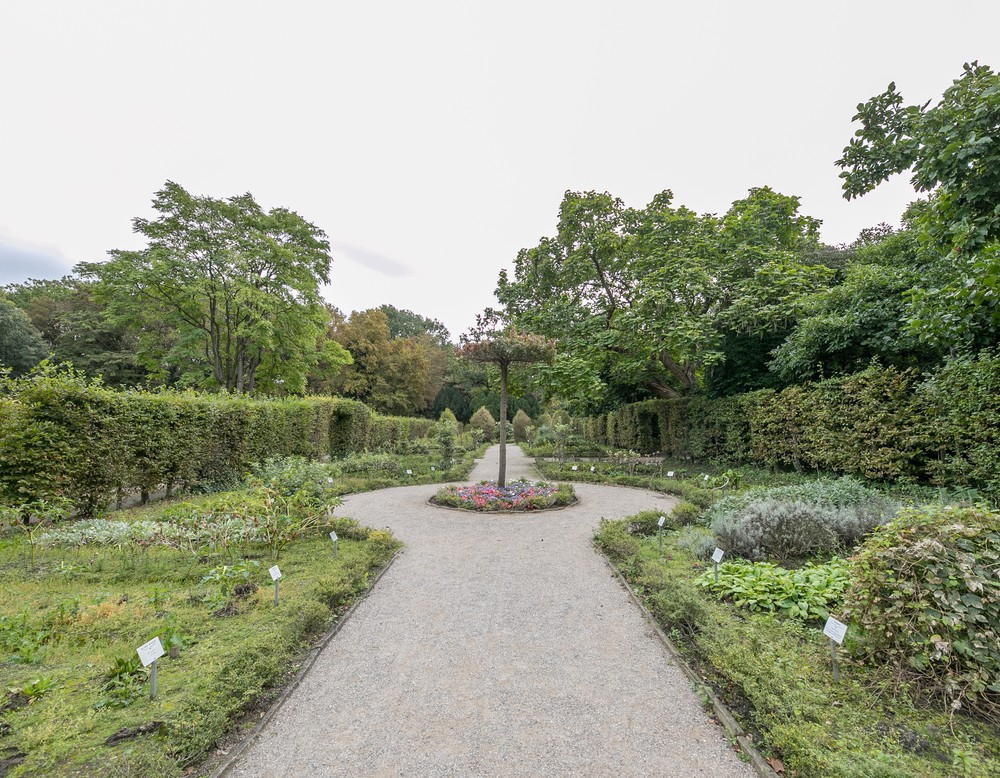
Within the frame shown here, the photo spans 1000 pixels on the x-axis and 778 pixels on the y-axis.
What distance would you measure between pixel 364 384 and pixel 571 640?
27.7m

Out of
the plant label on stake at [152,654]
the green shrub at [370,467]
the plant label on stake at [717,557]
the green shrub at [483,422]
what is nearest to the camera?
the plant label on stake at [152,654]

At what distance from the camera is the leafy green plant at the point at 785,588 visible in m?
3.46

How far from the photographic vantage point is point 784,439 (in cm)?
938

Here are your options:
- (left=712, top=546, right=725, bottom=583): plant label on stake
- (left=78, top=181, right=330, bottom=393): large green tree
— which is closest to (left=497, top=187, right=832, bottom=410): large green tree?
(left=712, top=546, right=725, bottom=583): plant label on stake

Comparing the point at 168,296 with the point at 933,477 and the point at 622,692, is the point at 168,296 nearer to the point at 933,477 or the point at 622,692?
the point at 622,692

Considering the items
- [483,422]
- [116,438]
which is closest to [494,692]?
[116,438]

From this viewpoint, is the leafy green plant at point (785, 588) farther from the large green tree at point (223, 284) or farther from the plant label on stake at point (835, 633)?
the large green tree at point (223, 284)

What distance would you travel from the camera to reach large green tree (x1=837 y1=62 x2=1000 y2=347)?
4.61m

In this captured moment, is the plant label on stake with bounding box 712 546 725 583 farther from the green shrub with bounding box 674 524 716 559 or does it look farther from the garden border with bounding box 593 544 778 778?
the green shrub with bounding box 674 524 716 559

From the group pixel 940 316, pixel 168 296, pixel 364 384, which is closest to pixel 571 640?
pixel 940 316

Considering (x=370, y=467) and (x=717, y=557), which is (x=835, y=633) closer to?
(x=717, y=557)

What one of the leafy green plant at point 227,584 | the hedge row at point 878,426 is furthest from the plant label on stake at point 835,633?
the hedge row at point 878,426

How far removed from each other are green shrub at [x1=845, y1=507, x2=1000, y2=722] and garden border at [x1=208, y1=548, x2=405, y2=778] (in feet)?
12.2

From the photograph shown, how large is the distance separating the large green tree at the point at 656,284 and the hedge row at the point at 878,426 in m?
1.86
